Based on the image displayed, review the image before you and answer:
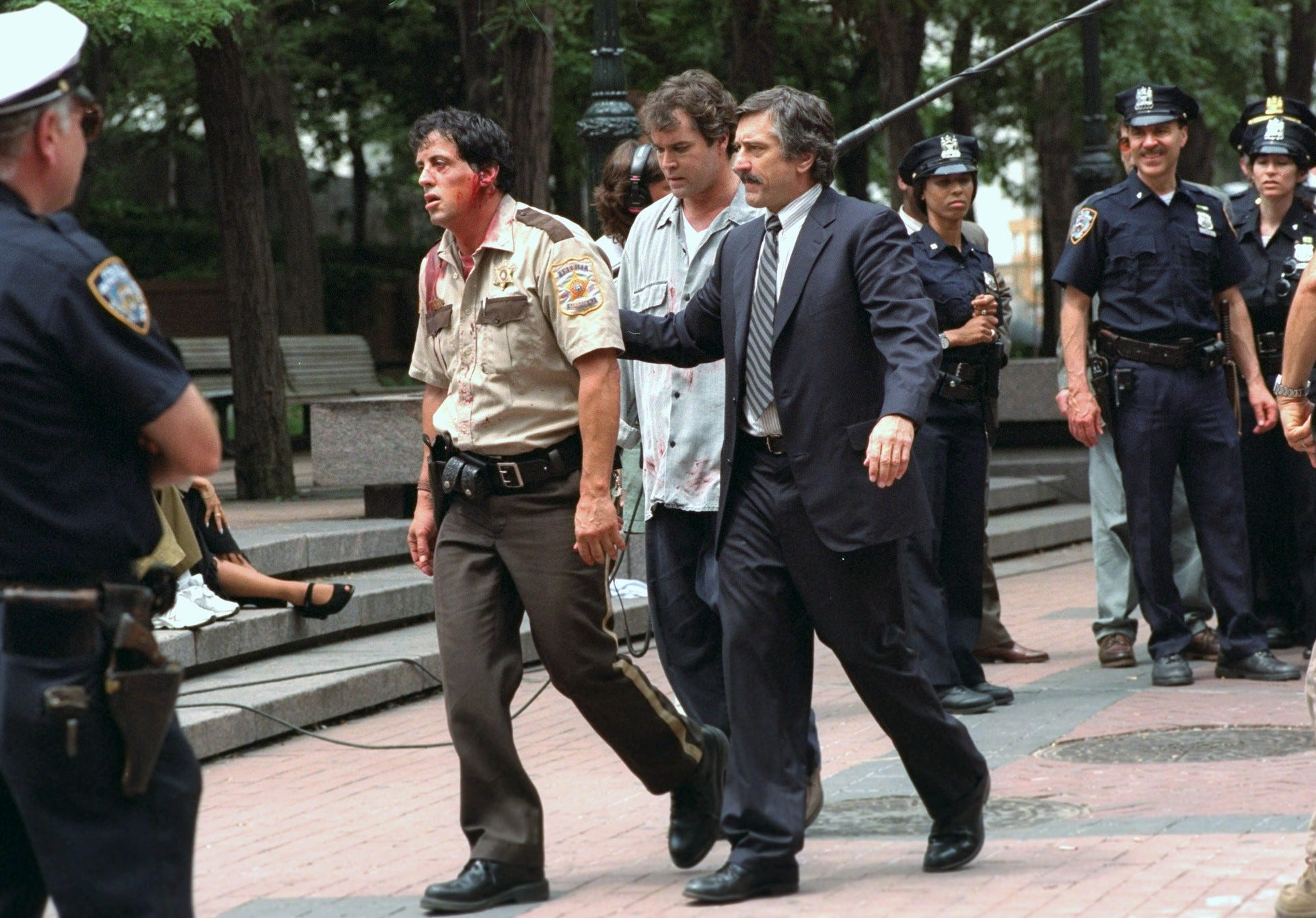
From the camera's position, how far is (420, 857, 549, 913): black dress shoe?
519cm

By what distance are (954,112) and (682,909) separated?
22.0 metres

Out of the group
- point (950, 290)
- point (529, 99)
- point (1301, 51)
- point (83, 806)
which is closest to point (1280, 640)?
point (950, 290)

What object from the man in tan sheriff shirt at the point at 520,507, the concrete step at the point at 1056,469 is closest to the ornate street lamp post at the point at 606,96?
the man in tan sheriff shirt at the point at 520,507

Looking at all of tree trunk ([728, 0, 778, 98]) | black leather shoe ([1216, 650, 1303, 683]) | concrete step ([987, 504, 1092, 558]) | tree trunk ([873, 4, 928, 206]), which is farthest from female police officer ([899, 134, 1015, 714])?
tree trunk ([873, 4, 928, 206])

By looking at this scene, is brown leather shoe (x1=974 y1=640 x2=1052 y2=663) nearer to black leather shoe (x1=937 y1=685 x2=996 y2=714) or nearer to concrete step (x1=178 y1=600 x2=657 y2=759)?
black leather shoe (x1=937 y1=685 x2=996 y2=714)

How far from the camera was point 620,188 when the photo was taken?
22.8 ft

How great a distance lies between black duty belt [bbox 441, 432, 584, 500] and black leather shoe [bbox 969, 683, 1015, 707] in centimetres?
295

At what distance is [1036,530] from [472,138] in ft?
31.5

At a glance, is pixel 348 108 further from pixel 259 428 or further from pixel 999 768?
pixel 999 768

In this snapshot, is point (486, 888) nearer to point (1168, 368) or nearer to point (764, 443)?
point (764, 443)

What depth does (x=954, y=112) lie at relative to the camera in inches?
1027

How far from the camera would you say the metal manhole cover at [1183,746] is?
→ 6.80 m

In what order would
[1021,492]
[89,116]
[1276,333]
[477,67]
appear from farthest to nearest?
[477,67] < [1021,492] < [1276,333] < [89,116]

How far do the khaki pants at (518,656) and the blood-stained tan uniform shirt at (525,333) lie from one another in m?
0.18
